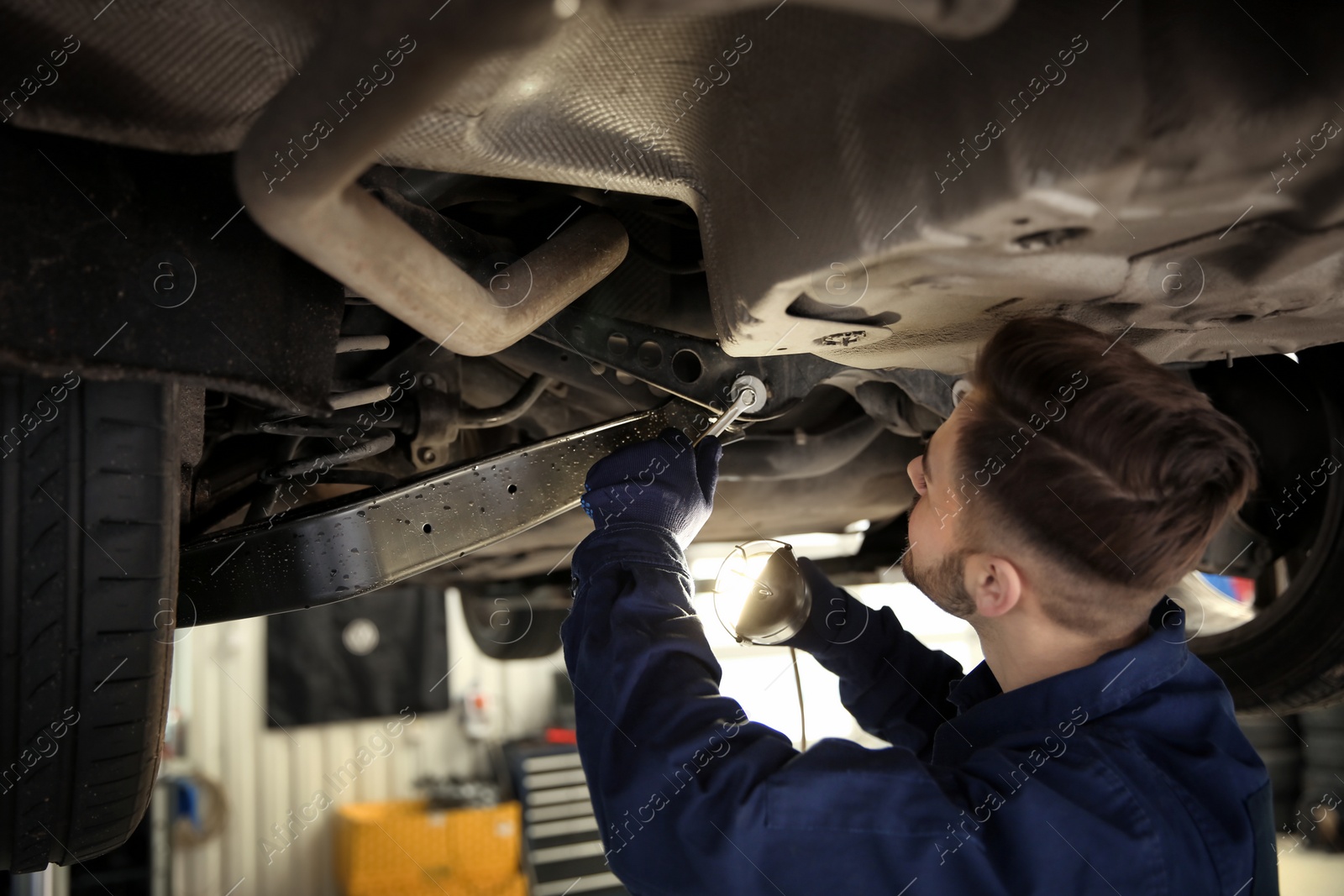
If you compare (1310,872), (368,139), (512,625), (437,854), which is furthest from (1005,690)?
(437,854)

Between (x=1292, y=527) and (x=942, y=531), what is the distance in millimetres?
949

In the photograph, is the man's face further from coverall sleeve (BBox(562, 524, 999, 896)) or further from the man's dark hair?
coverall sleeve (BBox(562, 524, 999, 896))

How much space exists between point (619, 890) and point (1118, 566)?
486 centimetres

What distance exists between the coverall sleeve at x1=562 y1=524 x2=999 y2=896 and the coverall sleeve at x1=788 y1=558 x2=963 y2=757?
45 centimetres

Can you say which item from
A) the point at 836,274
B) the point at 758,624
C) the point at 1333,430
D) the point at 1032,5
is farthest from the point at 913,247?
the point at 1333,430

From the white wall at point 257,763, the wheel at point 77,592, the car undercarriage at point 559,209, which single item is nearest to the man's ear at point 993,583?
the car undercarriage at point 559,209

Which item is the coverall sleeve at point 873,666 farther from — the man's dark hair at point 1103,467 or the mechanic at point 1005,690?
the man's dark hair at point 1103,467

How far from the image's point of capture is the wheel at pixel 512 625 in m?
2.63

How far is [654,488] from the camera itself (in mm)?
1015

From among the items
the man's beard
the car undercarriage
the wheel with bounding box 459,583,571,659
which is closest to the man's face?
the man's beard

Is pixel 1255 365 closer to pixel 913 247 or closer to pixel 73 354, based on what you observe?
pixel 913 247

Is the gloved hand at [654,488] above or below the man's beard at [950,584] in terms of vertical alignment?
above

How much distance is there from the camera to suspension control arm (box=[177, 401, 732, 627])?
3.53 feet

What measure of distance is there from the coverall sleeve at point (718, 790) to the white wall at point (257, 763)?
13.1ft
